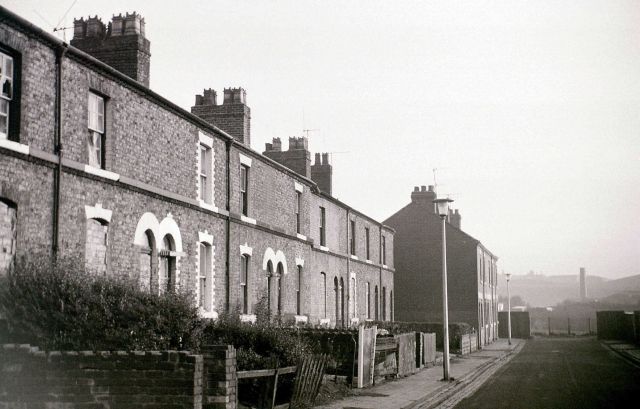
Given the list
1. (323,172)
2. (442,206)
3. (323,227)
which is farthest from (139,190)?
(323,172)

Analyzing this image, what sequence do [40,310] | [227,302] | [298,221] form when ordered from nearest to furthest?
[40,310], [227,302], [298,221]

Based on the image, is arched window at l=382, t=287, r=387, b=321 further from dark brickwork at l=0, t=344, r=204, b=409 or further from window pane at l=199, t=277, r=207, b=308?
dark brickwork at l=0, t=344, r=204, b=409

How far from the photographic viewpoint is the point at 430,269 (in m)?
52.9

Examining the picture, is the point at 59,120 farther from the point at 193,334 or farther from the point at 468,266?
the point at 468,266

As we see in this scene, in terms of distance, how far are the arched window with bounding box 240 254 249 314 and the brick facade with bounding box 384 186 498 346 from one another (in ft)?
104

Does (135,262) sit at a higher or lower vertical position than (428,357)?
higher

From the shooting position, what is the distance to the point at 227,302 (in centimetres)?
2108

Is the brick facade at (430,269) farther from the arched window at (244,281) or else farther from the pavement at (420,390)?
the arched window at (244,281)

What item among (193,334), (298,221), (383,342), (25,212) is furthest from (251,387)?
(298,221)

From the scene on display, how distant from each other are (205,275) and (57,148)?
24.4 ft

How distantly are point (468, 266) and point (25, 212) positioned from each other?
44316 millimetres

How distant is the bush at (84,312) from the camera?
35.7 feet

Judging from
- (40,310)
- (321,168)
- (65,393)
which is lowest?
(65,393)

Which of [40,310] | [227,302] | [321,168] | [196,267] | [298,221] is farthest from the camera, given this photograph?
[321,168]
